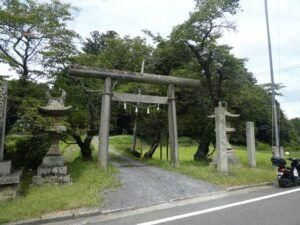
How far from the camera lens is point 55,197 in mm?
7234

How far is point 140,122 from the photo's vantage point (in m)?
20.6

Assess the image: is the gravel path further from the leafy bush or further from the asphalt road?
the leafy bush

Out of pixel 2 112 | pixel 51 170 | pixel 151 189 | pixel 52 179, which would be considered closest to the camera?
pixel 2 112

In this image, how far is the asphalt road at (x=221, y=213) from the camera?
5699 millimetres

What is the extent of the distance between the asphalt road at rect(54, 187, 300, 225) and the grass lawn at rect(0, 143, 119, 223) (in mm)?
922

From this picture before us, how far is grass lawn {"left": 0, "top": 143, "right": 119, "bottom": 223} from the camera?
20.2ft

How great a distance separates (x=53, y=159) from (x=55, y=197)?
263 cm

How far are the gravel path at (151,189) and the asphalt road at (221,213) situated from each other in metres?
0.51

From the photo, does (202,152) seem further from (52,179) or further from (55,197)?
(55,197)

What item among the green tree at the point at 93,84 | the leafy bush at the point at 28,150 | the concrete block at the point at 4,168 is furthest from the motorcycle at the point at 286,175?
the leafy bush at the point at 28,150

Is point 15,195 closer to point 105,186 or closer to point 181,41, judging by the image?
point 105,186

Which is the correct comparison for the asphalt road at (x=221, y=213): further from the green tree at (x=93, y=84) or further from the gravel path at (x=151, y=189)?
the green tree at (x=93, y=84)

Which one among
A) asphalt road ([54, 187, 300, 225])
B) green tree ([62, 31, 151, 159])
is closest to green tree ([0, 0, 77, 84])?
green tree ([62, 31, 151, 159])

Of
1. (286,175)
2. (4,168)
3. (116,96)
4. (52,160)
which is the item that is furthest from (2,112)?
(286,175)
